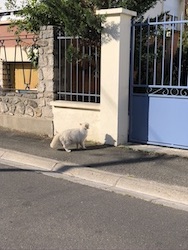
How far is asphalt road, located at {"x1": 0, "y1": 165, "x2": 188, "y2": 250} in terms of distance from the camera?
12.6 ft

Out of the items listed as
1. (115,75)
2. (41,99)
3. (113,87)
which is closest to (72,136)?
(113,87)

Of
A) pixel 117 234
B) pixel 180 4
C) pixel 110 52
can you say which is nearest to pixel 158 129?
pixel 110 52

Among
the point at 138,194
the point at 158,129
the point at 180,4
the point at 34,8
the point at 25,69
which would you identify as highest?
the point at 180,4

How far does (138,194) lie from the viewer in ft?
17.6

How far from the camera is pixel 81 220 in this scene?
14.5 ft

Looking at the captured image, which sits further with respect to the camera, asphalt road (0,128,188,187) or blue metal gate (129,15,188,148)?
blue metal gate (129,15,188,148)

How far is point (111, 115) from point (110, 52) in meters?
1.24

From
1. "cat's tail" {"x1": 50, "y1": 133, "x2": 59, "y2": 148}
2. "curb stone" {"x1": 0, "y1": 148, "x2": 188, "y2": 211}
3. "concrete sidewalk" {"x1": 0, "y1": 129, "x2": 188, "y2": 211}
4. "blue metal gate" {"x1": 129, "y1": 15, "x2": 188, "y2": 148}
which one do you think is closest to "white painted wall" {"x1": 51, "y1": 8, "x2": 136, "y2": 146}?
"blue metal gate" {"x1": 129, "y1": 15, "x2": 188, "y2": 148}

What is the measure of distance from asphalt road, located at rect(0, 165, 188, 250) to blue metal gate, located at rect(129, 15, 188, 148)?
2478 mm

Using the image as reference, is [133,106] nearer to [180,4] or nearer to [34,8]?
[34,8]

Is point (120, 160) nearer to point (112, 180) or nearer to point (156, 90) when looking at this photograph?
point (112, 180)

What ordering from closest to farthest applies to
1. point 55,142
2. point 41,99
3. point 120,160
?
point 120,160, point 55,142, point 41,99

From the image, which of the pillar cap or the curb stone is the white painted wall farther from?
the curb stone

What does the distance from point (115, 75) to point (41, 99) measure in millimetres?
2156
